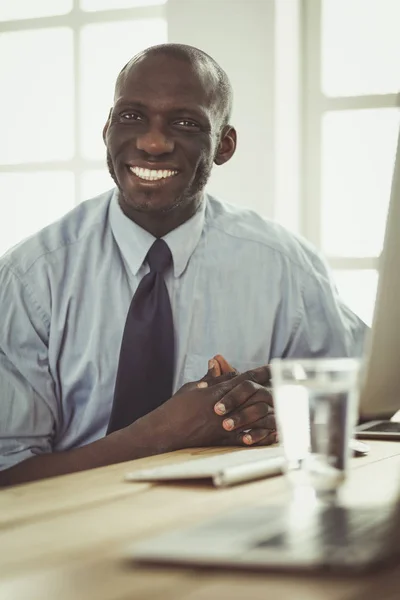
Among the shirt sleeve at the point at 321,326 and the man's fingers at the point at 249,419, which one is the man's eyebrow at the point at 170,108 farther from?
the man's fingers at the point at 249,419

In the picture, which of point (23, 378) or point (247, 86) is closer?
point (23, 378)

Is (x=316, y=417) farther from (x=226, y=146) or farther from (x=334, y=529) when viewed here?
(x=226, y=146)

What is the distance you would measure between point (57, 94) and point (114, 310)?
1.71m

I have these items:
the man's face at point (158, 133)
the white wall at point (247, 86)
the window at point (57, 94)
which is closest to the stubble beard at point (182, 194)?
the man's face at point (158, 133)

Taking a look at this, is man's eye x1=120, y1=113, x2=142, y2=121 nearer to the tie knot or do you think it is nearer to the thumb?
the tie knot

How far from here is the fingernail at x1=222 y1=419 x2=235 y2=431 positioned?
4.62 feet

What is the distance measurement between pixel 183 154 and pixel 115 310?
0.38 m

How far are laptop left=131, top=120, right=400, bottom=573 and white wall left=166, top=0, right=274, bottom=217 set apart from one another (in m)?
1.96

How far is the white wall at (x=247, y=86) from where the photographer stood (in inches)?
112

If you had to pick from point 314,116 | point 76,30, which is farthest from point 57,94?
point 314,116

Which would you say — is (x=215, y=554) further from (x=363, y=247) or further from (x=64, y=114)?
(x=64, y=114)

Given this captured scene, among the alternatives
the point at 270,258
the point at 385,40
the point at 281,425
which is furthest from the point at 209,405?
the point at 385,40

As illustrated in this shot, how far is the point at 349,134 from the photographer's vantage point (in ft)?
10.0

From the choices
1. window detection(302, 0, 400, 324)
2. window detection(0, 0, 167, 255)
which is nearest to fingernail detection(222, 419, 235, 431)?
window detection(302, 0, 400, 324)
